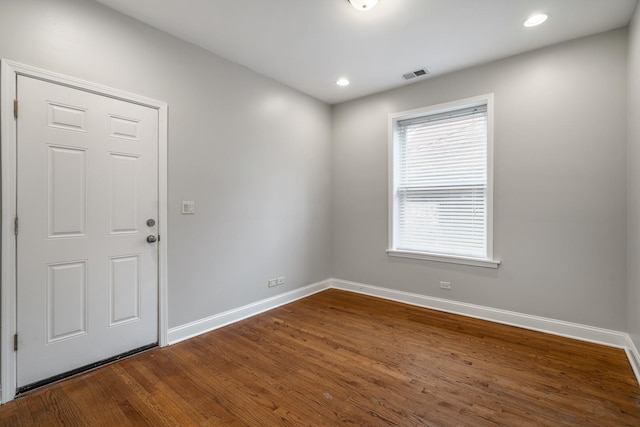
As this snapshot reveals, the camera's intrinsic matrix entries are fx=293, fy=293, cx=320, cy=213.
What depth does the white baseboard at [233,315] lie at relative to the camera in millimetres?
2794

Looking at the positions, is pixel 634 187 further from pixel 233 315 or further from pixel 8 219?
pixel 8 219

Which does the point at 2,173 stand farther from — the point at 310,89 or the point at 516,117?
the point at 516,117

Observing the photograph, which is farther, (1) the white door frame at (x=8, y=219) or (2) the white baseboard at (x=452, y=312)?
(2) the white baseboard at (x=452, y=312)

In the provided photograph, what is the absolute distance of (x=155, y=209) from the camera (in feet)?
8.63

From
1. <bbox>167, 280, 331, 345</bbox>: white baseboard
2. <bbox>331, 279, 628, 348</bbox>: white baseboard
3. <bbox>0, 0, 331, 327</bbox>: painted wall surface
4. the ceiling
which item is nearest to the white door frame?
<bbox>0, 0, 331, 327</bbox>: painted wall surface

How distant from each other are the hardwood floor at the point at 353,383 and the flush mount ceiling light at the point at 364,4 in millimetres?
2829

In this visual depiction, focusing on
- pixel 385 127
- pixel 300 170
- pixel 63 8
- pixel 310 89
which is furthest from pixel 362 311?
pixel 63 8

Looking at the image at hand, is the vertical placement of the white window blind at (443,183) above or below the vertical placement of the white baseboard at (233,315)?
above

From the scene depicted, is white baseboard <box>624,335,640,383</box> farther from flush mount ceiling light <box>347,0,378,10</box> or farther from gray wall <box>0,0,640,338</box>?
flush mount ceiling light <box>347,0,378,10</box>

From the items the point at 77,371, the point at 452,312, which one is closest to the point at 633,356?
the point at 452,312

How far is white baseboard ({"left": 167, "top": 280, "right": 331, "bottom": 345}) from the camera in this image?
9.17 feet

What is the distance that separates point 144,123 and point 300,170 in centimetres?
199

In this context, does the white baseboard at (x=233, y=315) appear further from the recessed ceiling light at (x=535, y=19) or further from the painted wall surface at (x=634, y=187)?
the recessed ceiling light at (x=535, y=19)

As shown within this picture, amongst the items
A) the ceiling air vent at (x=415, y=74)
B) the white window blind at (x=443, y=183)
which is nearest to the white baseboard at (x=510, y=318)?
the white window blind at (x=443, y=183)
